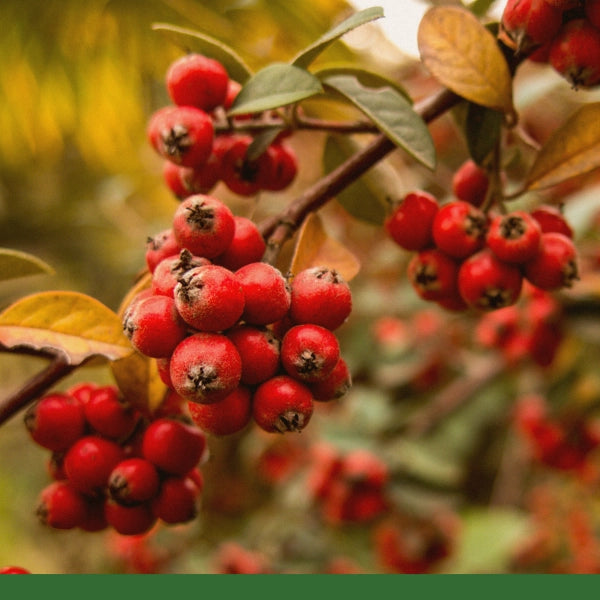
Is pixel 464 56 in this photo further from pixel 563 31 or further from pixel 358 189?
pixel 358 189

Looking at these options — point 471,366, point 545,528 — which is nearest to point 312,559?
point 471,366

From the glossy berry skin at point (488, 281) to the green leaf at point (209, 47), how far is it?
50 centimetres

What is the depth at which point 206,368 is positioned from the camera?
2.16 ft

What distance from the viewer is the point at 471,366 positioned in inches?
111

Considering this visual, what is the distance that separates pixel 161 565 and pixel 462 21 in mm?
2880

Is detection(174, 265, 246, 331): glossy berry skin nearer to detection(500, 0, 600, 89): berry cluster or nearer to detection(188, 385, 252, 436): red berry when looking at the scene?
detection(188, 385, 252, 436): red berry

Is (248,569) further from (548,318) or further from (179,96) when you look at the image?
(179,96)

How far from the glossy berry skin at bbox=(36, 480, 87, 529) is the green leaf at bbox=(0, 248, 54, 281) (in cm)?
34

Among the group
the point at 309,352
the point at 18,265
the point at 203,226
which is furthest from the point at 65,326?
the point at 309,352

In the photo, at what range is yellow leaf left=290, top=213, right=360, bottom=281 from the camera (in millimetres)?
862

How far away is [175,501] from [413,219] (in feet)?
1.96

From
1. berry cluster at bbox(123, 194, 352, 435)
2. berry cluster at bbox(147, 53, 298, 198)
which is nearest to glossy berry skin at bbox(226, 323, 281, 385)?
berry cluster at bbox(123, 194, 352, 435)

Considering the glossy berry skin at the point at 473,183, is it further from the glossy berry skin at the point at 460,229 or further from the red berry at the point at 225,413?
the red berry at the point at 225,413

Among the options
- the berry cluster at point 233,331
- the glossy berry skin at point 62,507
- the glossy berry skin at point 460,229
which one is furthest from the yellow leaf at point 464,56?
the glossy berry skin at point 62,507
